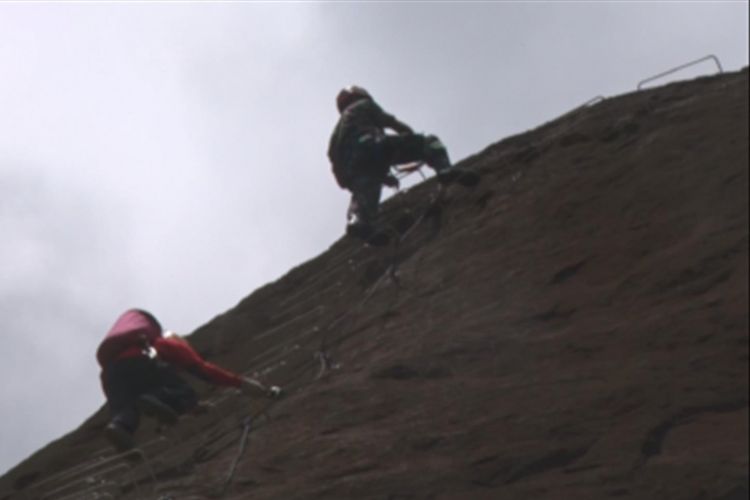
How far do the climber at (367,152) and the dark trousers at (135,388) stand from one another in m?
1.61

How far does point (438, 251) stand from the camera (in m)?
9.66

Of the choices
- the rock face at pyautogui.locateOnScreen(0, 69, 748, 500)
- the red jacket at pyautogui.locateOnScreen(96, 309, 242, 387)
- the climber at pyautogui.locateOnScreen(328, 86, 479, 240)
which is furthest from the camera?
the climber at pyautogui.locateOnScreen(328, 86, 479, 240)

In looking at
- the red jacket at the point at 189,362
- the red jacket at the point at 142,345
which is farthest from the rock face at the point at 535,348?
the red jacket at the point at 142,345

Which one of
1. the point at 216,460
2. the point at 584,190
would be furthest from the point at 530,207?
the point at 216,460

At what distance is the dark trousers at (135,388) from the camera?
9945 mm

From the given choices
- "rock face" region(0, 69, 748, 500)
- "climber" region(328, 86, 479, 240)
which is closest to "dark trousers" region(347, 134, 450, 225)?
"climber" region(328, 86, 479, 240)

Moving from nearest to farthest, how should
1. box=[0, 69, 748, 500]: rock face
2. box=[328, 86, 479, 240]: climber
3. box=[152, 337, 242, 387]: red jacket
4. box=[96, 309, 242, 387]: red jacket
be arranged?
box=[0, 69, 748, 500]: rock face < box=[152, 337, 242, 387]: red jacket < box=[96, 309, 242, 387]: red jacket < box=[328, 86, 479, 240]: climber

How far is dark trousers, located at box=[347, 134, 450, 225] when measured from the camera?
433 inches

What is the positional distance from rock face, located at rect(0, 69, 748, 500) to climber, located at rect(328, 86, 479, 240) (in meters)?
0.29

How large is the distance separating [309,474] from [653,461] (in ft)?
6.70

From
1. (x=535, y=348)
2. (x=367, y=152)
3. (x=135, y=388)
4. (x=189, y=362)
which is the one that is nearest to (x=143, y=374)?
(x=135, y=388)

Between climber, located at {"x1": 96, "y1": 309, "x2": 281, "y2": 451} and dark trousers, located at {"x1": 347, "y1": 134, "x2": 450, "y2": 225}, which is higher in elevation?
dark trousers, located at {"x1": 347, "y1": 134, "x2": 450, "y2": 225}

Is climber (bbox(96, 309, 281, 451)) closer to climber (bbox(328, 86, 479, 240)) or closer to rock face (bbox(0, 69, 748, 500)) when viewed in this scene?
rock face (bbox(0, 69, 748, 500))

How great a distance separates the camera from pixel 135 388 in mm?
10000
